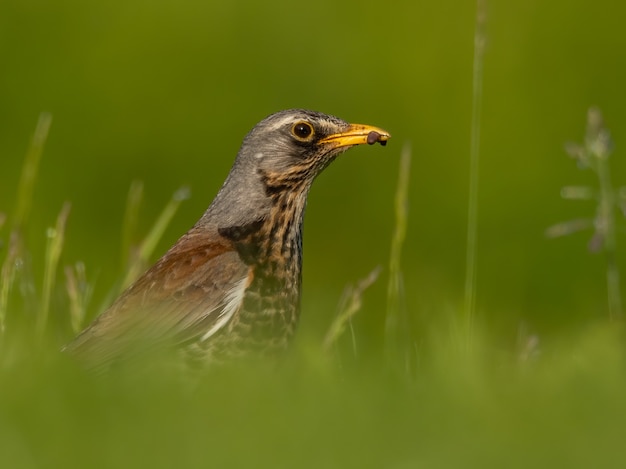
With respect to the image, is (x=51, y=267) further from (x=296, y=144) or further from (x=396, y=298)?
(x=396, y=298)

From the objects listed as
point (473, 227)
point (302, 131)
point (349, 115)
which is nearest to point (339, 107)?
point (349, 115)

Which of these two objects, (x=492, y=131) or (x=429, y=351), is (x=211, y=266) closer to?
(x=429, y=351)

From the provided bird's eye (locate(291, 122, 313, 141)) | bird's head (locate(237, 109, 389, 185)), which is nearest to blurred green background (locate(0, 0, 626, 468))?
bird's head (locate(237, 109, 389, 185))

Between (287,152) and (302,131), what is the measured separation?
5.2 inches

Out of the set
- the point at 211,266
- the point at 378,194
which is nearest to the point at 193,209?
the point at 378,194

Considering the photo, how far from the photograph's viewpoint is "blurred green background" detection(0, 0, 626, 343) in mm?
18328

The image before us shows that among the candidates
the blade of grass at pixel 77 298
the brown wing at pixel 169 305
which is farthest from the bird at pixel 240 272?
the blade of grass at pixel 77 298

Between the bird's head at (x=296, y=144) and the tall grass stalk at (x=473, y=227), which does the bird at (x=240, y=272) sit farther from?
the tall grass stalk at (x=473, y=227)

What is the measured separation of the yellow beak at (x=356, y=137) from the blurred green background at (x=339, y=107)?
819cm

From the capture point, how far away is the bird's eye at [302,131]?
8281mm

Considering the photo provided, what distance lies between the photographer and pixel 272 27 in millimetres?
22500

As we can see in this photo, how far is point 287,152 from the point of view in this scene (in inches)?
325

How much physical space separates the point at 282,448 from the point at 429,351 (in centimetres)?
175

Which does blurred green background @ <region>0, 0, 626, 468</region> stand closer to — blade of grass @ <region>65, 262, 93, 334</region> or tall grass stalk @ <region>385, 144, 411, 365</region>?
tall grass stalk @ <region>385, 144, 411, 365</region>
